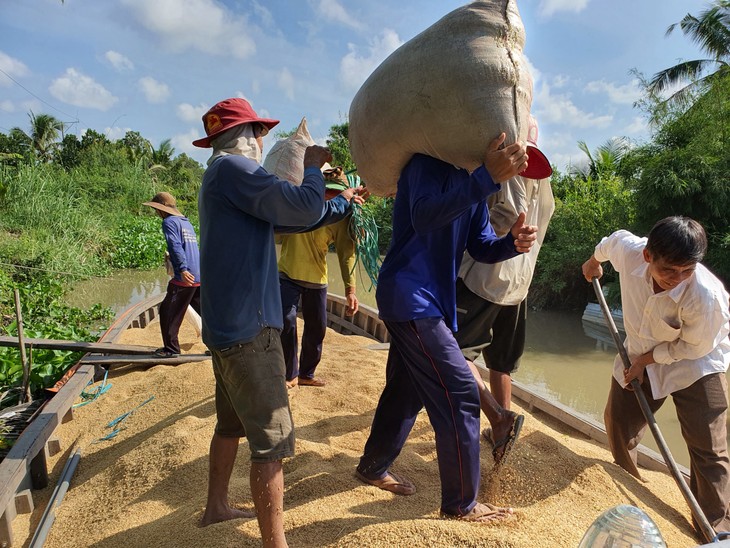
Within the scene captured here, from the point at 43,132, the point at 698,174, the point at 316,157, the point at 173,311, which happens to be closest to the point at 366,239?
the point at 316,157

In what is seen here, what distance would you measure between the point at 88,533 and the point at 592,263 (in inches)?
125

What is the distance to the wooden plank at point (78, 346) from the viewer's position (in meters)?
4.49

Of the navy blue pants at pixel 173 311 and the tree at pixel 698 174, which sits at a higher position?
the tree at pixel 698 174

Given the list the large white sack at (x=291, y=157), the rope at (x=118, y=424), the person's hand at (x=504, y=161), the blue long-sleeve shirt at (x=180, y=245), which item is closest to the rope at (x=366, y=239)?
the large white sack at (x=291, y=157)

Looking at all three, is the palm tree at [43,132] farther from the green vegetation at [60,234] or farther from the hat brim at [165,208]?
the hat brim at [165,208]

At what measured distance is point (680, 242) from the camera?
2.33 metres

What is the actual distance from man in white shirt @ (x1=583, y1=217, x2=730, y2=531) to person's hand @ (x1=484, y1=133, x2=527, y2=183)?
1026 millimetres

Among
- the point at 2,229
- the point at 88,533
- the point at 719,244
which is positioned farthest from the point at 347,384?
the point at 2,229

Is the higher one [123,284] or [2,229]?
[2,229]

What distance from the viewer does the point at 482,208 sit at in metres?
2.31

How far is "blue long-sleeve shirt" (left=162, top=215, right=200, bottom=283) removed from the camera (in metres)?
4.94

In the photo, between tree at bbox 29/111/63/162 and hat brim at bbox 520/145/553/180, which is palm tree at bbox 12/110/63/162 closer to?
tree at bbox 29/111/63/162

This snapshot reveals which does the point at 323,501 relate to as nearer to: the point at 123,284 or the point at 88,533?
the point at 88,533

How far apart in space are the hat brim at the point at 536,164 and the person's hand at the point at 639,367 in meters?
1.21
